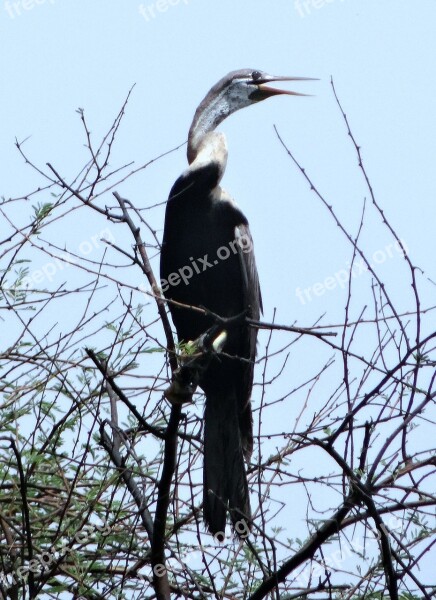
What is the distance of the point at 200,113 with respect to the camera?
4746 mm

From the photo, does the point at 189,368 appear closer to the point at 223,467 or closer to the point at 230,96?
the point at 223,467

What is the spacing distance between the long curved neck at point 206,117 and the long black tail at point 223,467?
1.15 m

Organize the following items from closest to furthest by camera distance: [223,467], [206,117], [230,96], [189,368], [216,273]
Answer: [189,368], [223,467], [216,273], [206,117], [230,96]

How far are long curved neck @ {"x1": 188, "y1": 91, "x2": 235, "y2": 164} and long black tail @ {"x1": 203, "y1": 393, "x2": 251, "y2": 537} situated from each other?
1148mm

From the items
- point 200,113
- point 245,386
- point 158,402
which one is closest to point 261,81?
point 200,113

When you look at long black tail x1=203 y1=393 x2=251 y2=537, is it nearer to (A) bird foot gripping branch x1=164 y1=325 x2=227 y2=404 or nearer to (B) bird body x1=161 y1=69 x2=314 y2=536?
(B) bird body x1=161 y1=69 x2=314 y2=536

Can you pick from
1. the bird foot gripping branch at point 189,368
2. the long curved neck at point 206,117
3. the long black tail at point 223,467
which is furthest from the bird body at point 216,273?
the bird foot gripping branch at point 189,368

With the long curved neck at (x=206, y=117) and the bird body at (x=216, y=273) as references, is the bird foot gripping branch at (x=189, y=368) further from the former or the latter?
the long curved neck at (x=206, y=117)

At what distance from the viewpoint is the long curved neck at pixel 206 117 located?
14.9 ft

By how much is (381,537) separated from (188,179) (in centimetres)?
193

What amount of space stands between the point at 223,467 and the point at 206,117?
1762 mm

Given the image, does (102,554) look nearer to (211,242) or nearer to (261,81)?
(211,242)

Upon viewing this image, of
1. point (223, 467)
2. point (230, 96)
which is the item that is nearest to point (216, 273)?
point (223, 467)

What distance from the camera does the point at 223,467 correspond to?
3.92m
